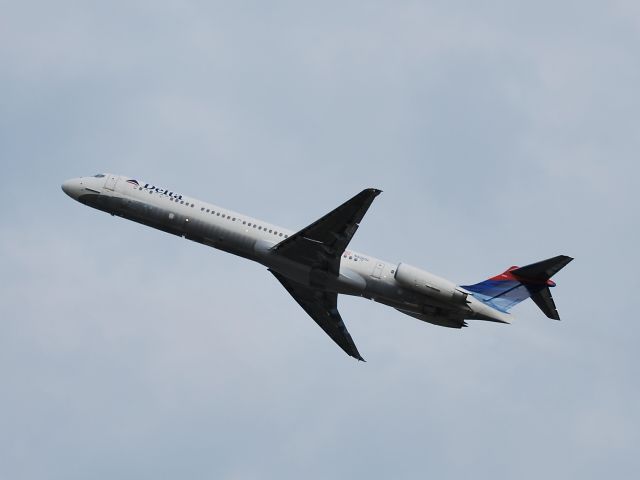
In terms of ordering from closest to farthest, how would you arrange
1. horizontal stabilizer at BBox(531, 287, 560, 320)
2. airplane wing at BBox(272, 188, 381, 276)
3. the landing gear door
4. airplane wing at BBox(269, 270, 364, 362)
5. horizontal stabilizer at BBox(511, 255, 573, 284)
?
airplane wing at BBox(272, 188, 381, 276)
horizontal stabilizer at BBox(511, 255, 573, 284)
horizontal stabilizer at BBox(531, 287, 560, 320)
the landing gear door
airplane wing at BBox(269, 270, 364, 362)

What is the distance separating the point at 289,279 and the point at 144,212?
8563 millimetres

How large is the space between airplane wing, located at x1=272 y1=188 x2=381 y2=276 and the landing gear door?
10064 millimetres

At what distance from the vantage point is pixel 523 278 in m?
45.5

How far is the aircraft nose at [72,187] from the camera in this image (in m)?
49.1

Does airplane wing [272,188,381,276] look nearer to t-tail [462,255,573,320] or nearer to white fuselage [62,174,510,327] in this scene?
white fuselage [62,174,510,327]

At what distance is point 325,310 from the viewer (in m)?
51.7

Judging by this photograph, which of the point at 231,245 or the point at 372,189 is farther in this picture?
the point at 231,245

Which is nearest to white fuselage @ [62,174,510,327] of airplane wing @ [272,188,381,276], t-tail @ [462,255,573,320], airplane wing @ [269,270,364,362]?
airplane wing @ [272,188,381,276]

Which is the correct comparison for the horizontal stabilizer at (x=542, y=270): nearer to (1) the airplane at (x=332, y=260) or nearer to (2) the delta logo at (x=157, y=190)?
(1) the airplane at (x=332, y=260)

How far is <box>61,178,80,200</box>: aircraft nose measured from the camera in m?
49.1

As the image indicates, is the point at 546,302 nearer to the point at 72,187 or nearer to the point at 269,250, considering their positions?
the point at 269,250

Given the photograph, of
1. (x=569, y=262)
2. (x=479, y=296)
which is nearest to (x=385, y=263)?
(x=479, y=296)

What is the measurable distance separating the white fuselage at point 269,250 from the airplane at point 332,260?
0.16 ft

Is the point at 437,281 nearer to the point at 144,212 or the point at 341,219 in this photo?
the point at 341,219
